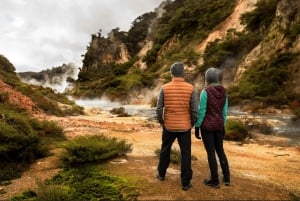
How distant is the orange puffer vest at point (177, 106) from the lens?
20.7 feet

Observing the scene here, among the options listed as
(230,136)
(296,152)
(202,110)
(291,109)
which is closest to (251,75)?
(291,109)

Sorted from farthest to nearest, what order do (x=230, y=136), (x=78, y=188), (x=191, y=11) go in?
(x=191, y=11)
(x=230, y=136)
(x=78, y=188)

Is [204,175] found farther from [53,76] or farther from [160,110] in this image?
[53,76]

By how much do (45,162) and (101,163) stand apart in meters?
1.19

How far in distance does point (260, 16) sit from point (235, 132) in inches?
1040

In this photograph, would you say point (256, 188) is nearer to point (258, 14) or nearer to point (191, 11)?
point (258, 14)

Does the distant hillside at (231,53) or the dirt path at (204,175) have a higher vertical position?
the distant hillside at (231,53)

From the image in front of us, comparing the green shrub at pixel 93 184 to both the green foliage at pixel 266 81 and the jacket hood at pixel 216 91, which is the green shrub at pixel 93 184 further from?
the green foliage at pixel 266 81

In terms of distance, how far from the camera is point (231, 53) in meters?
38.5

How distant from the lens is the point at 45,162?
8.19 meters

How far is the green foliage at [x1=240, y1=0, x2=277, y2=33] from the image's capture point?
36.6 meters

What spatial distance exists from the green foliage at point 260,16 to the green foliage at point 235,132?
2374 centimetres

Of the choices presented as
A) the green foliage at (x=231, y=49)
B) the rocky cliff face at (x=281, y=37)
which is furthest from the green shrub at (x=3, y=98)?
the green foliage at (x=231, y=49)

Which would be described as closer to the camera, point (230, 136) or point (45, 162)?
point (45, 162)
